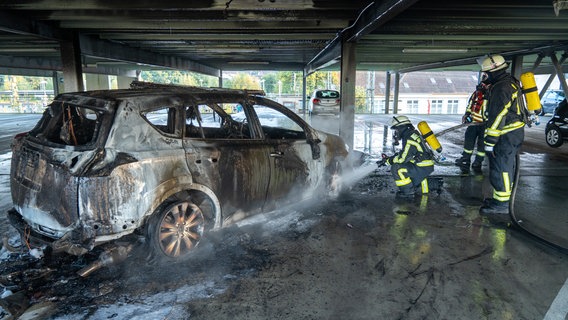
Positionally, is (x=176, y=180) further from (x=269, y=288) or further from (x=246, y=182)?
(x=269, y=288)

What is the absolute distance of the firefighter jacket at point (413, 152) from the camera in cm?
571

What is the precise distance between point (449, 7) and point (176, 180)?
250 inches

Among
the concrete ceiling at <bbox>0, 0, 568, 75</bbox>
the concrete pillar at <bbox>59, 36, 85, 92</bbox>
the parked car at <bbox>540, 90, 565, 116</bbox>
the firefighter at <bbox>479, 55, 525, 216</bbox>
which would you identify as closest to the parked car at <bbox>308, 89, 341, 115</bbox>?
the concrete ceiling at <bbox>0, 0, 568, 75</bbox>

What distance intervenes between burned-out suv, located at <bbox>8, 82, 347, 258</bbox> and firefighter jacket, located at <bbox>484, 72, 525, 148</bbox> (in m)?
2.80

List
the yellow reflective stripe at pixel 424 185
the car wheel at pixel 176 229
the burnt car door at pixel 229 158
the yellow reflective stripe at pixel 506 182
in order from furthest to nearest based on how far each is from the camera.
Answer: the yellow reflective stripe at pixel 424 185
the yellow reflective stripe at pixel 506 182
the burnt car door at pixel 229 158
the car wheel at pixel 176 229

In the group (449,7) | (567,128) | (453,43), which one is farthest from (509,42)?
(449,7)

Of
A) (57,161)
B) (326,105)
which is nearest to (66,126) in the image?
(57,161)

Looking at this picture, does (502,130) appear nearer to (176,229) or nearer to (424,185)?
(424,185)

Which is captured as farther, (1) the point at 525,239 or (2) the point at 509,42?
(2) the point at 509,42

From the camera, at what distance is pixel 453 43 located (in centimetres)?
1188

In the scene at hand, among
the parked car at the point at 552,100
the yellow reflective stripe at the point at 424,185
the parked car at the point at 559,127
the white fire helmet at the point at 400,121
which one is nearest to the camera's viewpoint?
the white fire helmet at the point at 400,121

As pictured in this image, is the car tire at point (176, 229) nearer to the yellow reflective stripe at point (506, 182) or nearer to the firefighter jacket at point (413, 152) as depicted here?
the firefighter jacket at point (413, 152)

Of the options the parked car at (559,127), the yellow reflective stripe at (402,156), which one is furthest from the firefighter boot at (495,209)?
the parked car at (559,127)

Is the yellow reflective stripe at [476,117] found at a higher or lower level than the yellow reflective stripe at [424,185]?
higher
